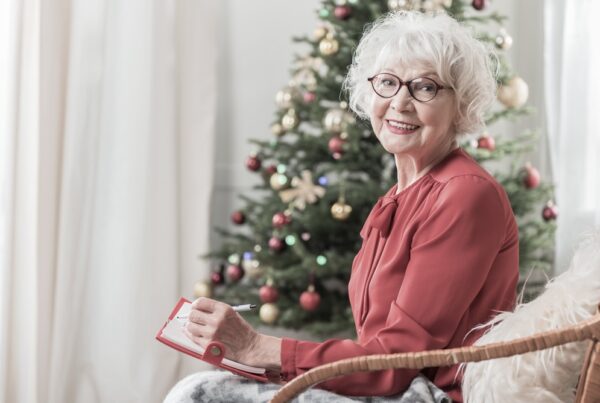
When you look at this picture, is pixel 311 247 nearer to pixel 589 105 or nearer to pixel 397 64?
pixel 589 105

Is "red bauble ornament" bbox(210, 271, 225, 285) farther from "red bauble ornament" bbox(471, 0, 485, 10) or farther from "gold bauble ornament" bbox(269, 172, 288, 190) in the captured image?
"red bauble ornament" bbox(471, 0, 485, 10)

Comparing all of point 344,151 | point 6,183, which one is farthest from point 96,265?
point 344,151

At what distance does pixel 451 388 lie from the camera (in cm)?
→ 151

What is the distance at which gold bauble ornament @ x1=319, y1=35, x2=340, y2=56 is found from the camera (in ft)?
10.5

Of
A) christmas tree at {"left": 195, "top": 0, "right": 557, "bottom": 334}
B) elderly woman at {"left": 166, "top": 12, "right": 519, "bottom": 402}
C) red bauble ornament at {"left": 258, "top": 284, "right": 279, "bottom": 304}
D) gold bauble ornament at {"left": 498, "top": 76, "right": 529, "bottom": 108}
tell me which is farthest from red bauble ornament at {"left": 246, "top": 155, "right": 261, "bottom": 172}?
elderly woman at {"left": 166, "top": 12, "right": 519, "bottom": 402}

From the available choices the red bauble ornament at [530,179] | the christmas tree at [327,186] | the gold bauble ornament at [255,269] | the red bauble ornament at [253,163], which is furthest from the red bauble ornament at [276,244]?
the red bauble ornament at [530,179]

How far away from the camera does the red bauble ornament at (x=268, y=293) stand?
3271 millimetres

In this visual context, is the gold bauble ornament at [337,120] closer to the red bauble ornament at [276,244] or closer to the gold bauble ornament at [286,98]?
the gold bauble ornament at [286,98]

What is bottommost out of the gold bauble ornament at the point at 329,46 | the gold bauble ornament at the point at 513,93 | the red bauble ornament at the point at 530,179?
the red bauble ornament at the point at 530,179

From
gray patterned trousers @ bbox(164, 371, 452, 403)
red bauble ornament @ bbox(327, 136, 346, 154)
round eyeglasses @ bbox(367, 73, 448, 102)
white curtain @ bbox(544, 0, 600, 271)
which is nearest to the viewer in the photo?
gray patterned trousers @ bbox(164, 371, 452, 403)

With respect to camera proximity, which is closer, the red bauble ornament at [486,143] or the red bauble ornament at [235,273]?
the red bauble ornament at [486,143]

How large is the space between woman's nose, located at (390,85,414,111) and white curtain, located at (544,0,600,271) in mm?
1911

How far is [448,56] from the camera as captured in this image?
1612 mm

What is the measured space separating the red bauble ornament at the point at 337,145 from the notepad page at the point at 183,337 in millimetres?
1660
